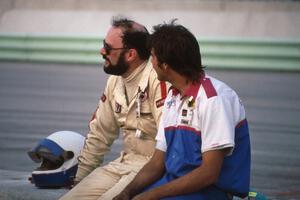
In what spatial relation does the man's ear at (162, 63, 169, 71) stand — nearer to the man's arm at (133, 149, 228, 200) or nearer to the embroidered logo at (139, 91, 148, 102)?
the man's arm at (133, 149, 228, 200)

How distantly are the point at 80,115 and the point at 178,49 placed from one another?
343 inches

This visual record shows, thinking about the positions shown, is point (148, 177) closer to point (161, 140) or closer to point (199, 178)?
point (161, 140)

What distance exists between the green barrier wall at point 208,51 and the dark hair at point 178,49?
16.2 m

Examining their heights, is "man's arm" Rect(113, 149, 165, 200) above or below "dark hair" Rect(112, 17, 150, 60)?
below

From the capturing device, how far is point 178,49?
18.3 ft

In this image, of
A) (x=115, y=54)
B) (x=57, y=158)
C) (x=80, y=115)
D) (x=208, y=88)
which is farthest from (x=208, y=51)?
(x=208, y=88)

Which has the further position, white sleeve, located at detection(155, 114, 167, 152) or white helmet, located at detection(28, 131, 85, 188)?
white helmet, located at detection(28, 131, 85, 188)

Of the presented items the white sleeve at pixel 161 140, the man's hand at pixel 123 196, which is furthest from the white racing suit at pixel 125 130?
the white sleeve at pixel 161 140

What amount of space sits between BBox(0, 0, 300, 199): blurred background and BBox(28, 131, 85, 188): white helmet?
36cm

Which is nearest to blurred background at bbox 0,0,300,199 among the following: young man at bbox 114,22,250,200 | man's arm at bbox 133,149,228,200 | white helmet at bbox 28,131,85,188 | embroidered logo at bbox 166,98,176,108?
white helmet at bbox 28,131,85,188

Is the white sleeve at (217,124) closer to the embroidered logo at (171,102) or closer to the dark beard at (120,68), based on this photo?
the embroidered logo at (171,102)

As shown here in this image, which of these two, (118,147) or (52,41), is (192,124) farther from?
(52,41)

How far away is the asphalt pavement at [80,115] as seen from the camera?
914 cm

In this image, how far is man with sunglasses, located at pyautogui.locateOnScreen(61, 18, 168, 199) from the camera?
6.57 meters
